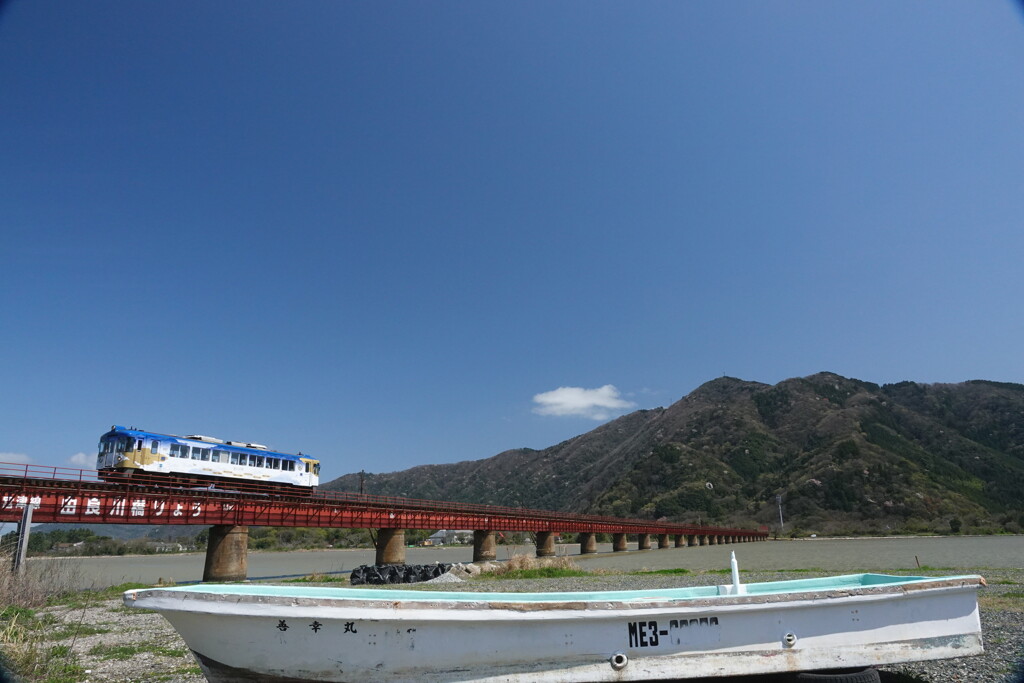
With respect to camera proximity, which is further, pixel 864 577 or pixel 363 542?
pixel 363 542

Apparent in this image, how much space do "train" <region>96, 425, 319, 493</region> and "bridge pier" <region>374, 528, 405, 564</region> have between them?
253 inches

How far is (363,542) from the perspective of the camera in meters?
92.4

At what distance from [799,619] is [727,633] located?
0.88m

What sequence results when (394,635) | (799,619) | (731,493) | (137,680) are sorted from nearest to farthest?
→ (394,635) < (799,619) < (137,680) < (731,493)

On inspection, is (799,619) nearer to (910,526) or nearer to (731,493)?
(910,526)

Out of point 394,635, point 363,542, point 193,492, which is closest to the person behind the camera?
point 394,635

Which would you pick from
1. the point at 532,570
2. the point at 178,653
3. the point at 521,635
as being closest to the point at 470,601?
the point at 521,635

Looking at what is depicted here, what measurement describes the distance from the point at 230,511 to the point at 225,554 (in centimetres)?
231

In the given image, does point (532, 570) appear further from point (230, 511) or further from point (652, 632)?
point (652, 632)

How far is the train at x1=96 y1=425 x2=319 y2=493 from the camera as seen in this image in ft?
90.5

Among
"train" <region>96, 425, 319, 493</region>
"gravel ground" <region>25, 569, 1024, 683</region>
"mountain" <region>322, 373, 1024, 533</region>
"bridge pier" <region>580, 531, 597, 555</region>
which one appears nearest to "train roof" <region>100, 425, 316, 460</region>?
"train" <region>96, 425, 319, 493</region>

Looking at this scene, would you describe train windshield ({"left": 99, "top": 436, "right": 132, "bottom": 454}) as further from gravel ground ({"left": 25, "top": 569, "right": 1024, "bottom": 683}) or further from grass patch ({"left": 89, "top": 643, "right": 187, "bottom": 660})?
grass patch ({"left": 89, "top": 643, "right": 187, "bottom": 660})

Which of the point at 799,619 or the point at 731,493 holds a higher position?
the point at 799,619

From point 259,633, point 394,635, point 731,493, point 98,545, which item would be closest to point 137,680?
point 259,633
